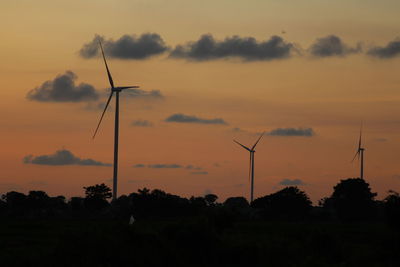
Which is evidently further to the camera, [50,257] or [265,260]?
[265,260]

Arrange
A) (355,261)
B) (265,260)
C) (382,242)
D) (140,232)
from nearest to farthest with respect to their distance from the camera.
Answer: (140,232) → (265,260) → (355,261) → (382,242)

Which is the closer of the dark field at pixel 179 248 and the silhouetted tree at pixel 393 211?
the dark field at pixel 179 248

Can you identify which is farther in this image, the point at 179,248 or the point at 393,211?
the point at 393,211

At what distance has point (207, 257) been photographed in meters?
98.9

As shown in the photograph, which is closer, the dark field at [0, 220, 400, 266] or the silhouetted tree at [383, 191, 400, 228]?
the dark field at [0, 220, 400, 266]

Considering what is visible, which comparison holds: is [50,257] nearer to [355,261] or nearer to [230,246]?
[230,246]

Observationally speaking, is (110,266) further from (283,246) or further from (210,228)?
(283,246)

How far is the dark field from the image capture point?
82.9 metres

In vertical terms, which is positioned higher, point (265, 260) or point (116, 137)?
point (116, 137)

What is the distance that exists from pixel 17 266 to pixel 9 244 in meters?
30.8

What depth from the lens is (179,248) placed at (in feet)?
320

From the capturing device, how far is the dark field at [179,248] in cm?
8294

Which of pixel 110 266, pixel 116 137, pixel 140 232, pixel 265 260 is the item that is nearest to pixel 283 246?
pixel 265 260

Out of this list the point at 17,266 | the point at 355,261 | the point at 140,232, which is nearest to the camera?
the point at 17,266
